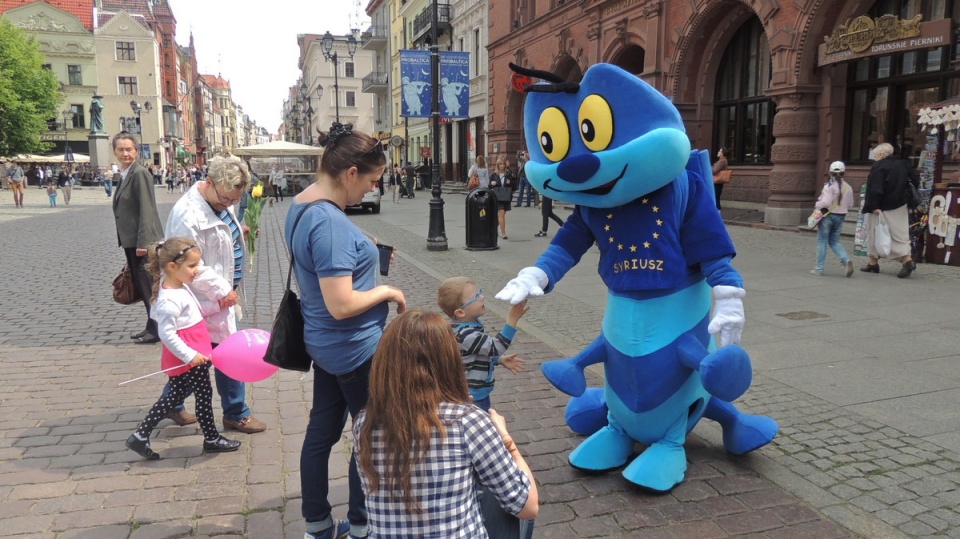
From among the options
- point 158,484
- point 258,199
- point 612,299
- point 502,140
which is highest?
point 502,140

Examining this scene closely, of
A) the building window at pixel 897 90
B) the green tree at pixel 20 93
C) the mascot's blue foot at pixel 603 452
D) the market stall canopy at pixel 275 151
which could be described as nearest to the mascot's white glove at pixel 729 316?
the mascot's blue foot at pixel 603 452

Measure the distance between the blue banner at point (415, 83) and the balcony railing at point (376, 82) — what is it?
124 ft

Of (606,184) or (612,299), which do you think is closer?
(606,184)

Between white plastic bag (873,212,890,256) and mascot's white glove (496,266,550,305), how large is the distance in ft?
23.9

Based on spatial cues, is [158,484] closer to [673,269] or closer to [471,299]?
[471,299]

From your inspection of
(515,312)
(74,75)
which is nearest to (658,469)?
(515,312)

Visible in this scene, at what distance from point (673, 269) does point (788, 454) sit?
4.47 feet

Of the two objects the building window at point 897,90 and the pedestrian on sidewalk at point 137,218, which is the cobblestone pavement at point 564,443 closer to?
the pedestrian on sidewalk at point 137,218

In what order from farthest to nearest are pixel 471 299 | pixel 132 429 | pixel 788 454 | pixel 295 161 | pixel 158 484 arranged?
pixel 295 161, pixel 132 429, pixel 788 454, pixel 158 484, pixel 471 299

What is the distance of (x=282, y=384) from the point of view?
17.0ft

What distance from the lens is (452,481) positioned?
6.27 feet

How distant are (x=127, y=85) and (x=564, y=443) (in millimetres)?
68618

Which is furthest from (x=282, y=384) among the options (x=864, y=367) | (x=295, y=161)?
(x=295, y=161)

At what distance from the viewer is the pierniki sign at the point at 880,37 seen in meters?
11.4
